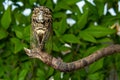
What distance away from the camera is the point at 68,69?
31.1 inches

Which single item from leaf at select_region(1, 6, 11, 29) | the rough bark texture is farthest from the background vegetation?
the rough bark texture

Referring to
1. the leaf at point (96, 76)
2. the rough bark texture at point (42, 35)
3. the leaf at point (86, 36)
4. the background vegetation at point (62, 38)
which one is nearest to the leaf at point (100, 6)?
the background vegetation at point (62, 38)

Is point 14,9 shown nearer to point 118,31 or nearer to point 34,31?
point 118,31

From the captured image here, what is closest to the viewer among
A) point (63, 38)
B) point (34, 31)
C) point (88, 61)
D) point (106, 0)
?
point (34, 31)

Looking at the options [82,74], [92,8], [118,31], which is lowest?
[82,74]

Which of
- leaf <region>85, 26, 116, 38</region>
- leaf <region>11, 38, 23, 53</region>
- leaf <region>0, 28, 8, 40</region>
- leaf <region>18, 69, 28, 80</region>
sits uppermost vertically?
leaf <region>85, 26, 116, 38</region>

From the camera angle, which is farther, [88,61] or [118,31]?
[118,31]

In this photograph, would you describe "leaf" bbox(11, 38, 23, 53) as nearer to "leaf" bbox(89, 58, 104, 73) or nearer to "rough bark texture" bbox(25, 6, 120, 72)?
"leaf" bbox(89, 58, 104, 73)

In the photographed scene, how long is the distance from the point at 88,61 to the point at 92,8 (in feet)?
1.43

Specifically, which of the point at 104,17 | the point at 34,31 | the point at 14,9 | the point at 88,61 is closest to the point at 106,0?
the point at 104,17

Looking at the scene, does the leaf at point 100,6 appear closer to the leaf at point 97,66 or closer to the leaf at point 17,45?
the leaf at point 97,66

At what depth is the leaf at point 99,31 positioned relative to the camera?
1179 mm

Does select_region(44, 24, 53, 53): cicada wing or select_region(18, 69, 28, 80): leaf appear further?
select_region(18, 69, 28, 80): leaf

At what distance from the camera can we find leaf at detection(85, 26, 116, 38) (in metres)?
1.18
